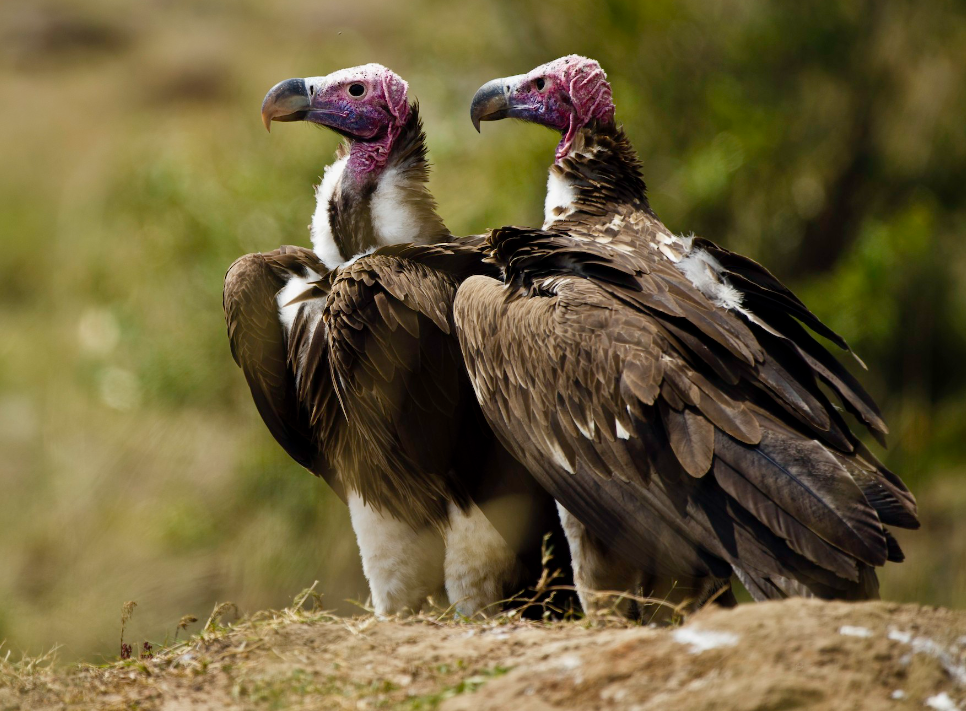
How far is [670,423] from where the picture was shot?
317cm

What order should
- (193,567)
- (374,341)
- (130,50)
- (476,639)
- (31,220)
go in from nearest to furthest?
(476,639) → (374,341) → (193,567) → (31,220) → (130,50)

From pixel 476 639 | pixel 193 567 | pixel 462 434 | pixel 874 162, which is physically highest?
pixel 874 162

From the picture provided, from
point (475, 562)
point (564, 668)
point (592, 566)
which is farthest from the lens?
point (475, 562)

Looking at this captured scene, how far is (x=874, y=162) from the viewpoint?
970 cm

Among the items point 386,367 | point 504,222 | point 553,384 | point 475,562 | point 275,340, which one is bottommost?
point 475,562

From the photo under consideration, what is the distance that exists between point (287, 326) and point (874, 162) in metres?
7.04

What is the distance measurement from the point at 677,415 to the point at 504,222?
17.2ft

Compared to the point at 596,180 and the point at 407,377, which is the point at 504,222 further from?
the point at 407,377

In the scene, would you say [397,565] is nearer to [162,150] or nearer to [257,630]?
[257,630]

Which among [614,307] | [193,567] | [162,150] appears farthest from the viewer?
[162,150]

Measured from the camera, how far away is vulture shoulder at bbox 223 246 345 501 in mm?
3980

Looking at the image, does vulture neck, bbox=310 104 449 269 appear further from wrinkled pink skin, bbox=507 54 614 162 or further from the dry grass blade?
the dry grass blade

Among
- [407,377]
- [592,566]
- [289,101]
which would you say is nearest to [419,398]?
[407,377]

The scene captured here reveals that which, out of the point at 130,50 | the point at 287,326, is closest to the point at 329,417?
the point at 287,326
